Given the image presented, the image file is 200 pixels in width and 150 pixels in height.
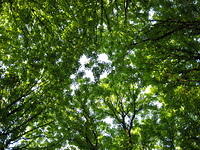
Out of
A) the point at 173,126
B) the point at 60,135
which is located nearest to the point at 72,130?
the point at 60,135

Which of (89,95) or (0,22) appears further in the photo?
(89,95)

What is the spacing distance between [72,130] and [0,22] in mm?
7010

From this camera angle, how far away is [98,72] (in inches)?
280

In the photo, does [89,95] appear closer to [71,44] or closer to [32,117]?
[32,117]

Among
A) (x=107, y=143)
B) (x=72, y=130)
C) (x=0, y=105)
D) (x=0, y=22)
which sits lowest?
(x=107, y=143)

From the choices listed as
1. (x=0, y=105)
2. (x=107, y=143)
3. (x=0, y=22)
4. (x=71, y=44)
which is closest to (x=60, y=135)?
(x=107, y=143)

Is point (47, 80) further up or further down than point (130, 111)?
further up

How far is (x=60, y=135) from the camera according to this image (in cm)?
1034

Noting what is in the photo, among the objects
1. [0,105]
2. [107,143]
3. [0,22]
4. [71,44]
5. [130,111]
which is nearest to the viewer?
[71,44]

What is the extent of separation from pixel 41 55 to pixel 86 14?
3.16 m

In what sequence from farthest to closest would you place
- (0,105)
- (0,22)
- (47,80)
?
(47,80)
(0,22)
(0,105)

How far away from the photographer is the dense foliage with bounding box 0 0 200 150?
5.55 metres

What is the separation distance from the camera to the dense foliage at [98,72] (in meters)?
5.55

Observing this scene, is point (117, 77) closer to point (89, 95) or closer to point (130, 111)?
point (89, 95)
